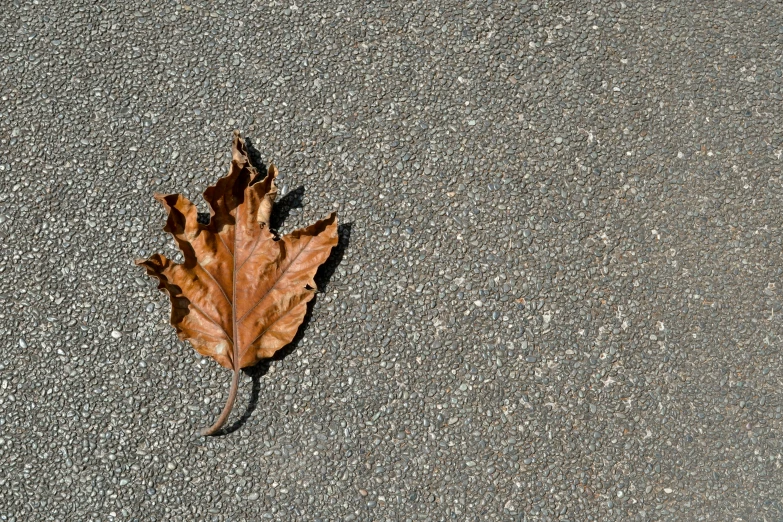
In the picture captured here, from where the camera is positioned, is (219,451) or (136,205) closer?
(219,451)

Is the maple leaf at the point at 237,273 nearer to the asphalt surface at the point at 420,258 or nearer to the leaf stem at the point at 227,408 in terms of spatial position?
the leaf stem at the point at 227,408

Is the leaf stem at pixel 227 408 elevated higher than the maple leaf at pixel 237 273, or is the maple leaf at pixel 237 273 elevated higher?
the maple leaf at pixel 237 273

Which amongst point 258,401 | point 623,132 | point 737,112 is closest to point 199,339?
point 258,401

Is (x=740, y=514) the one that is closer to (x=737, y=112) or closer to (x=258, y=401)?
(x=737, y=112)

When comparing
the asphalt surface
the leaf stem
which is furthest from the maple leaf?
the asphalt surface

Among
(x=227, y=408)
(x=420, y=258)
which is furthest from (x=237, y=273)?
(x=420, y=258)

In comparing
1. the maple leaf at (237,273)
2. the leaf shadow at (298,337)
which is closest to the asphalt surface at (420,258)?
the leaf shadow at (298,337)

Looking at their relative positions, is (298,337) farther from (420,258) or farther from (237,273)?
(420,258)
